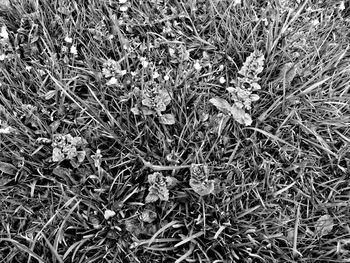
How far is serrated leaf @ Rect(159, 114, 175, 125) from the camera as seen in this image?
81.4 inches

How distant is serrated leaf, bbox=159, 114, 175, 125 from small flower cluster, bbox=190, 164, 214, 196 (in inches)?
12.5

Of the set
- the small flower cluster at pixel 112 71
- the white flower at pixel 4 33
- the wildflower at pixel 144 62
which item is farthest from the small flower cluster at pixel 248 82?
the white flower at pixel 4 33

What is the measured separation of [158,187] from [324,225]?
0.86m

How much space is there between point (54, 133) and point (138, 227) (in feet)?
2.37

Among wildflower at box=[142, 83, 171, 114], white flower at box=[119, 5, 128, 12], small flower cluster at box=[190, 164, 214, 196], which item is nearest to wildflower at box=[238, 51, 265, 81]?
wildflower at box=[142, 83, 171, 114]

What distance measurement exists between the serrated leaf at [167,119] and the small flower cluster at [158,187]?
0.30 metres

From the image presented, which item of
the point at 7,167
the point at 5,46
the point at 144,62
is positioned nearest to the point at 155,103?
the point at 144,62

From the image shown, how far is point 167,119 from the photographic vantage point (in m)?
2.08

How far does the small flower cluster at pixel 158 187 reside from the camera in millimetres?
1884

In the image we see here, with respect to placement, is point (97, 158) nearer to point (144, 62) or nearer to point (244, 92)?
point (144, 62)

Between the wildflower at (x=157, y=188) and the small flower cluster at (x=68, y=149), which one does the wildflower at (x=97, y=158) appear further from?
the wildflower at (x=157, y=188)

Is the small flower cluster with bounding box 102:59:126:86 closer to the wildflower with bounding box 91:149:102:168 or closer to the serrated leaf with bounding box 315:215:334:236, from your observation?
the wildflower with bounding box 91:149:102:168

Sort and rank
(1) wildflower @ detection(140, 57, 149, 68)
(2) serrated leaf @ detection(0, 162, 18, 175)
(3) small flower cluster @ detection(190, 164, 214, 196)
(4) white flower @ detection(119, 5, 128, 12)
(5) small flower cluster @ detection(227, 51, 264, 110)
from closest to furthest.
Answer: (3) small flower cluster @ detection(190, 164, 214, 196), (2) serrated leaf @ detection(0, 162, 18, 175), (5) small flower cluster @ detection(227, 51, 264, 110), (1) wildflower @ detection(140, 57, 149, 68), (4) white flower @ detection(119, 5, 128, 12)

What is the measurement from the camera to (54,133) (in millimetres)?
2121
